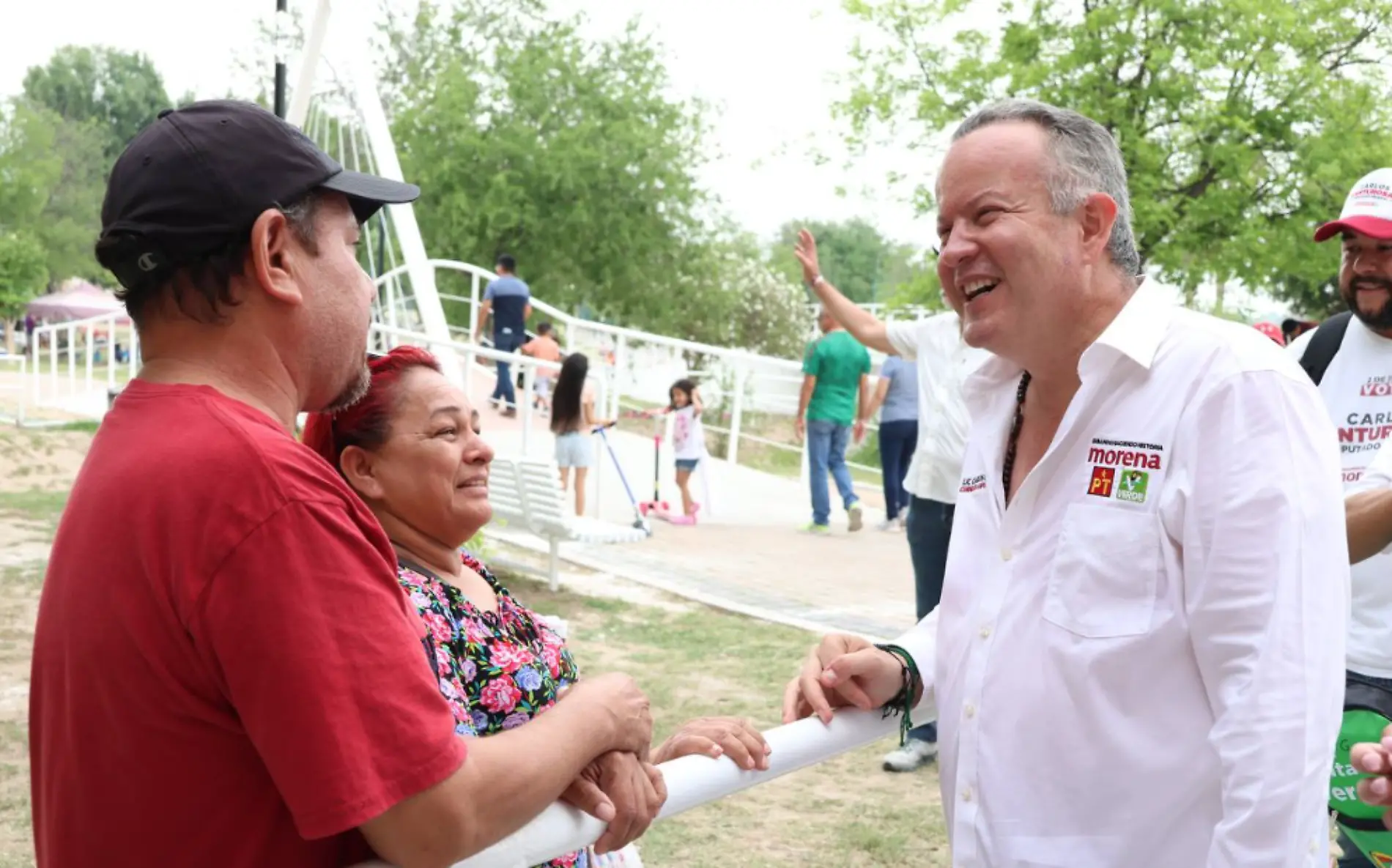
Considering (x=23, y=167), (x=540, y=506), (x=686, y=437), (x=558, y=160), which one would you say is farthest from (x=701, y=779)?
(x=23, y=167)

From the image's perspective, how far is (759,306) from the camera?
35875 millimetres

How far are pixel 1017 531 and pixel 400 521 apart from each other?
109 centimetres

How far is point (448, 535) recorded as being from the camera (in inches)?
95.4

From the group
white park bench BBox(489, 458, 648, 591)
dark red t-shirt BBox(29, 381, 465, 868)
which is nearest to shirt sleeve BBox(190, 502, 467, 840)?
dark red t-shirt BBox(29, 381, 465, 868)

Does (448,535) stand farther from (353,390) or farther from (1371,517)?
(1371,517)

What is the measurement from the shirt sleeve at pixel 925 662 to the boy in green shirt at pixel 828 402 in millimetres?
9052

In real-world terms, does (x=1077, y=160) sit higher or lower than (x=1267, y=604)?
higher

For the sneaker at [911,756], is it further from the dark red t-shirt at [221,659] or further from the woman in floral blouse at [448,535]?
the dark red t-shirt at [221,659]

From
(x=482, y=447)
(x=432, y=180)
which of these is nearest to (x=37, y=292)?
(x=432, y=180)

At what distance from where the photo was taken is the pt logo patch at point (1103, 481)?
1888mm

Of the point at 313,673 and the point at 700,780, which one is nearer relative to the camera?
the point at 313,673

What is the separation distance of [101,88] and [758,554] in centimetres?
6800

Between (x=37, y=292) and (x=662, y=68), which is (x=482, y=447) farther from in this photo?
(x=37, y=292)

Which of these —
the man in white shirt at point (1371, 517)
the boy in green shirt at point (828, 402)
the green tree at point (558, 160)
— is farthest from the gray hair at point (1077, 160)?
the green tree at point (558, 160)
